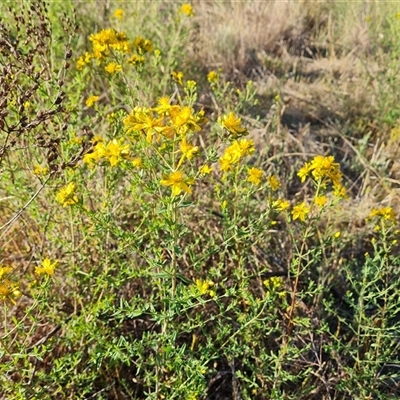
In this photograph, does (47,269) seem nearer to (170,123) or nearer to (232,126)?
(170,123)

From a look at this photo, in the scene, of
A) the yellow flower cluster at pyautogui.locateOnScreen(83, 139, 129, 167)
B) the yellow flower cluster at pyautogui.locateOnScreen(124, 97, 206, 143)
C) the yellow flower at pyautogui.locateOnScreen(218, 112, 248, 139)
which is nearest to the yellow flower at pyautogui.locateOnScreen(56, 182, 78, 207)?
the yellow flower cluster at pyautogui.locateOnScreen(83, 139, 129, 167)

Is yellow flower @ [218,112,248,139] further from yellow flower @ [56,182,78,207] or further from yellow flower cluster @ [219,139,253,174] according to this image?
yellow flower @ [56,182,78,207]

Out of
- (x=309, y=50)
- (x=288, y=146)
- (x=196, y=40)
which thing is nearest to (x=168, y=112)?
(x=288, y=146)

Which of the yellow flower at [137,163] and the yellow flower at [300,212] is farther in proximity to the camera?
the yellow flower at [300,212]

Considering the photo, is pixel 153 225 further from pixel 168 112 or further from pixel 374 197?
pixel 374 197

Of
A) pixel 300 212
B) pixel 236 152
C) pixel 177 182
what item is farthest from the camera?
pixel 300 212

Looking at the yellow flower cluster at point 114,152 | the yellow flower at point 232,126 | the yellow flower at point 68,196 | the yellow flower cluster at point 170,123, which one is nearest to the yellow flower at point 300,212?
the yellow flower at point 232,126

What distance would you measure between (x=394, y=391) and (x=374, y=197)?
123 centimetres

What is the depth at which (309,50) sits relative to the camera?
17.2ft

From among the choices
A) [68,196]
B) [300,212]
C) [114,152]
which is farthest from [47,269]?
[300,212]

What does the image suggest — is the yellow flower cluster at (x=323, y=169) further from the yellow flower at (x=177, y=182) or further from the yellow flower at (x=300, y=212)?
the yellow flower at (x=177, y=182)

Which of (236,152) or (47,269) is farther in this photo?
(236,152)

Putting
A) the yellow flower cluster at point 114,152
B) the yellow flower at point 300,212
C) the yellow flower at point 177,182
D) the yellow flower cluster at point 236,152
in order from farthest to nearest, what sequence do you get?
the yellow flower at point 300,212 < the yellow flower cluster at point 236,152 < the yellow flower cluster at point 114,152 < the yellow flower at point 177,182

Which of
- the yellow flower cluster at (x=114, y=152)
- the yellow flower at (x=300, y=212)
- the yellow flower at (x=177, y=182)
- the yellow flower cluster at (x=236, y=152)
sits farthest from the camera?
the yellow flower at (x=300, y=212)
